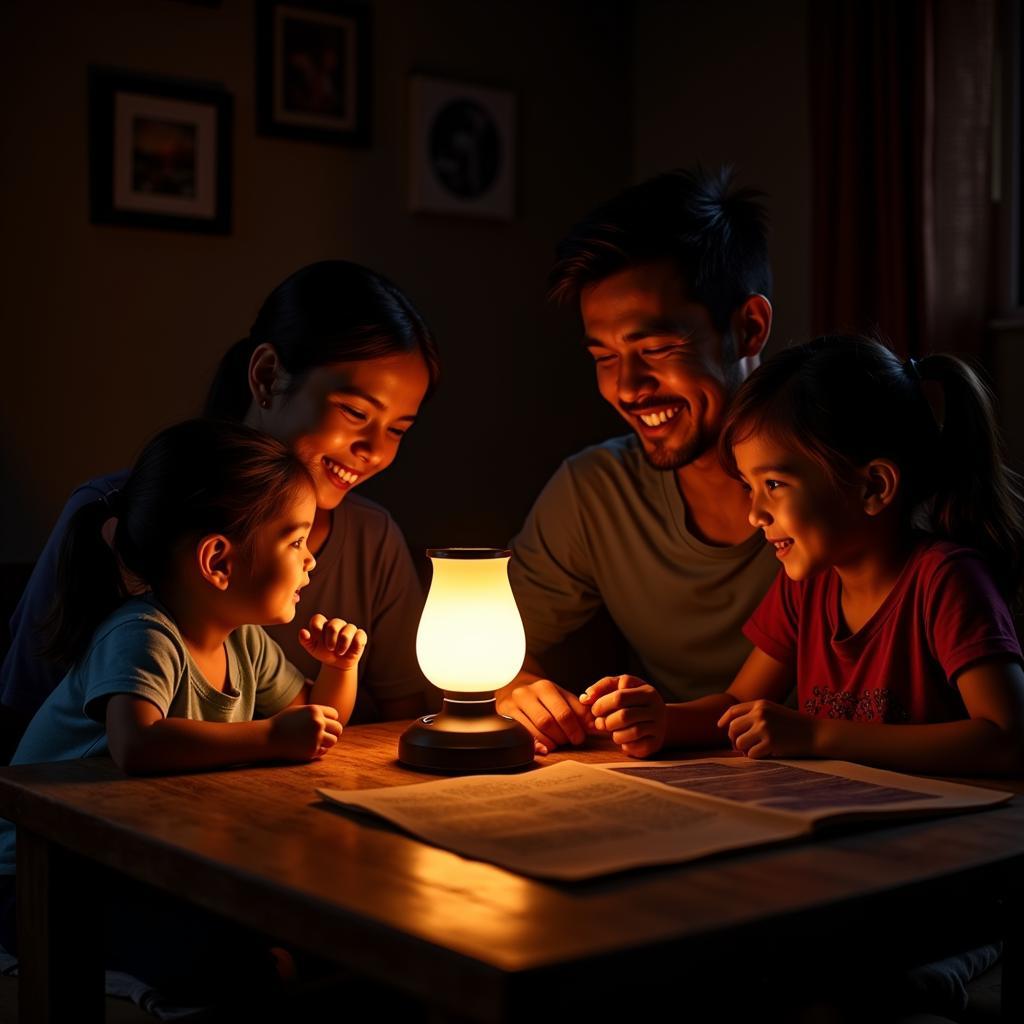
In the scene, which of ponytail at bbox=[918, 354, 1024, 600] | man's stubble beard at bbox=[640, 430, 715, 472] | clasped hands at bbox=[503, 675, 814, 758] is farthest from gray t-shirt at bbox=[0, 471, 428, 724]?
ponytail at bbox=[918, 354, 1024, 600]

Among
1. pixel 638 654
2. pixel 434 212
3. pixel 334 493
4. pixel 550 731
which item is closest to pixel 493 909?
pixel 550 731

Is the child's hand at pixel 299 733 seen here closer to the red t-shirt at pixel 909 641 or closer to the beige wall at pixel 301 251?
the red t-shirt at pixel 909 641

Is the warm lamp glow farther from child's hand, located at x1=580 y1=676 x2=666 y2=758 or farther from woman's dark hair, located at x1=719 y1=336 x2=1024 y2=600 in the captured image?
woman's dark hair, located at x1=719 y1=336 x2=1024 y2=600

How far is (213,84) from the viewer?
11.6ft

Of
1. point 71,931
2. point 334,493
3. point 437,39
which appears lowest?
point 71,931

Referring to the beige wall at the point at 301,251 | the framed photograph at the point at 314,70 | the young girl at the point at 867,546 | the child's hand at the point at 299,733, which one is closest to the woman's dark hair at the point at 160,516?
the child's hand at the point at 299,733

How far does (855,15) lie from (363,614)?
203 centimetres

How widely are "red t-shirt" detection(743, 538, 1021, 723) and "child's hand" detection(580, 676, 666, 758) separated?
0.27 metres

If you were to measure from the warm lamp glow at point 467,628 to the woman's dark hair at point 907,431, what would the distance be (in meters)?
0.47

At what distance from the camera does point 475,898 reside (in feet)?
3.25

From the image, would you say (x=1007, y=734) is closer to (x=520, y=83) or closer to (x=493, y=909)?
(x=493, y=909)

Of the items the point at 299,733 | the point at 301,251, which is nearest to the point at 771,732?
the point at 299,733

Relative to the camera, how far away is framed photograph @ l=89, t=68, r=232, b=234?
3.39 metres

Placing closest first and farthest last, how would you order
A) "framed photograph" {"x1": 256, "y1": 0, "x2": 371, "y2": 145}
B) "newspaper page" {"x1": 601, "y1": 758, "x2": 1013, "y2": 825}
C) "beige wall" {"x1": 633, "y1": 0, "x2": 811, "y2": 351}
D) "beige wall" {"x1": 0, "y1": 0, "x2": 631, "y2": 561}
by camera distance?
1. "newspaper page" {"x1": 601, "y1": 758, "x2": 1013, "y2": 825}
2. "beige wall" {"x1": 0, "y1": 0, "x2": 631, "y2": 561}
3. "framed photograph" {"x1": 256, "y1": 0, "x2": 371, "y2": 145}
4. "beige wall" {"x1": 633, "y1": 0, "x2": 811, "y2": 351}
